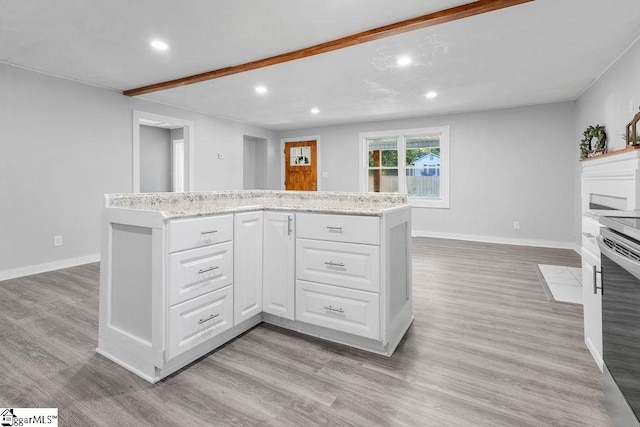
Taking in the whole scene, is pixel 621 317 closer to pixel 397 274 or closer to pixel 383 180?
pixel 397 274

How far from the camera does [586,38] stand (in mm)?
2875

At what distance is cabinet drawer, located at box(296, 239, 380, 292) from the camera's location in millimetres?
1892

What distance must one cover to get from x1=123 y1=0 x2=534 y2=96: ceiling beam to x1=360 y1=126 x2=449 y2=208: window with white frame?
365 cm

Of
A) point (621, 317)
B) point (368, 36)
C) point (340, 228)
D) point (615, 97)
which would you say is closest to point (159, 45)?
point (368, 36)

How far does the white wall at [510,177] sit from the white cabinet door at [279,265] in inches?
182

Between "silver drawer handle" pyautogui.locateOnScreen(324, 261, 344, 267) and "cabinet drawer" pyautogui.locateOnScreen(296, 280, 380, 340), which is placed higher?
"silver drawer handle" pyautogui.locateOnScreen(324, 261, 344, 267)

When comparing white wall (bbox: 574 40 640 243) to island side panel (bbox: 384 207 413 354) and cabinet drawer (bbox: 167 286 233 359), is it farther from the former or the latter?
cabinet drawer (bbox: 167 286 233 359)

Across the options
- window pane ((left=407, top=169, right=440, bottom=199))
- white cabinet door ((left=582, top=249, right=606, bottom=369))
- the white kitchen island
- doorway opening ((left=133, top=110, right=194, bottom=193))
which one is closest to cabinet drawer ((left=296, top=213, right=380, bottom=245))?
the white kitchen island

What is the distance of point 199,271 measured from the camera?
5.90 feet

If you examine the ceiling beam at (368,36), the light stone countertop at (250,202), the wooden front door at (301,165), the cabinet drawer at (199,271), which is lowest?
the cabinet drawer at (199,271)

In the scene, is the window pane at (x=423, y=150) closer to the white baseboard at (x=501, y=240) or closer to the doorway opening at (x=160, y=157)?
the white baseboard at (x=501, y=240)

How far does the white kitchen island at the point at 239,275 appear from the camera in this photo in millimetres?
1675

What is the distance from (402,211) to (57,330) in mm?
2480

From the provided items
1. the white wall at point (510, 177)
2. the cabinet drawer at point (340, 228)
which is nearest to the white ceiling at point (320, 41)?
the white wall at point (510, 177)
